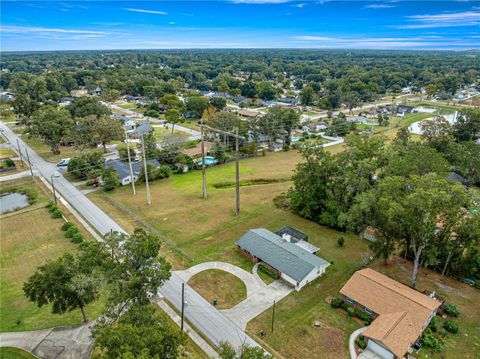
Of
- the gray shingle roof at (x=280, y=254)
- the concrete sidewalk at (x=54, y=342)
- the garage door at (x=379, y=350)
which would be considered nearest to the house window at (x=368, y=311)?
the garage door at (x=379, y=350)

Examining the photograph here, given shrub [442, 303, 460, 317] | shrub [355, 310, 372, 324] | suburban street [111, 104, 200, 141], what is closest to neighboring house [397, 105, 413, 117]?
suburban street [111, 104, 200, 141]

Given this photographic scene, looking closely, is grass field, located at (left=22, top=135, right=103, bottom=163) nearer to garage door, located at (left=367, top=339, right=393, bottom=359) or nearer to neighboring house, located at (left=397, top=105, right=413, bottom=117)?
garage door, located at (left=367, top=339, right=393, bottom=359)

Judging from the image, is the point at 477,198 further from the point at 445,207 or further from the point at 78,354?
the point at 78,354

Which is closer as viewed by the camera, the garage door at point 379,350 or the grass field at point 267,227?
the garage door at point 379,350

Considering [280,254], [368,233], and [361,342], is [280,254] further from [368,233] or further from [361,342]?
[368,233]

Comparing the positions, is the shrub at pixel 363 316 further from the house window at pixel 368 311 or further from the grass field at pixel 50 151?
the grass field at pixel 50 151

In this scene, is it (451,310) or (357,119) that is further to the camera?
(357,119)

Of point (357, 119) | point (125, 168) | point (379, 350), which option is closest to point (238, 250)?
point (379, 350)
